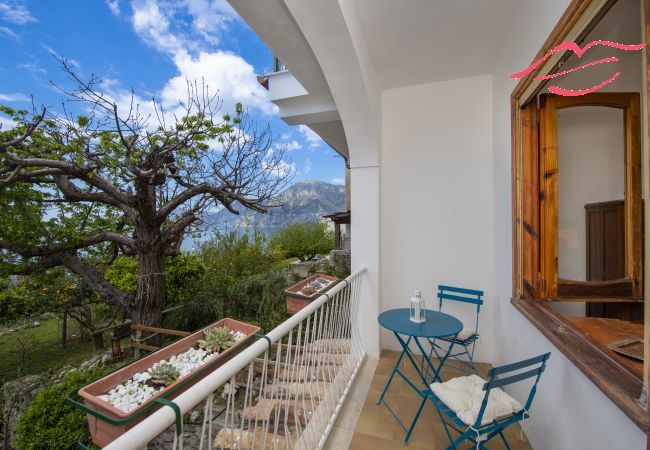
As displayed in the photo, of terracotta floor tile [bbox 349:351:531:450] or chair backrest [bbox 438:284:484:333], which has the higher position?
chair backrest [bbox 438:284:484:333]

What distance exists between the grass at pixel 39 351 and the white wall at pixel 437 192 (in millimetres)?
5204

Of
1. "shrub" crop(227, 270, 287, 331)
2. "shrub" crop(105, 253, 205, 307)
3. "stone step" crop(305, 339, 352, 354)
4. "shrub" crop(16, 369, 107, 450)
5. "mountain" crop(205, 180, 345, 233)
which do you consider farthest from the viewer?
"shrub" crop(227, 270, 287, 331)

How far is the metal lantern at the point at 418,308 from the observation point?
222 cm

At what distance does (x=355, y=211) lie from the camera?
10.1ft

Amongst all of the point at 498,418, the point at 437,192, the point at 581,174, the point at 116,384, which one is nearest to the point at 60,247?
the point at 116,384

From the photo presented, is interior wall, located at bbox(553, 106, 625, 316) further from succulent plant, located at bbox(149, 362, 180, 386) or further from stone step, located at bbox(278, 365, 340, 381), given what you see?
succulent plant, located at bbox(149, 362, 180, 386)

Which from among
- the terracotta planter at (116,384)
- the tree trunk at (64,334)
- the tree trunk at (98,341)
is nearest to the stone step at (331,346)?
the terracotta planter at (116,384)

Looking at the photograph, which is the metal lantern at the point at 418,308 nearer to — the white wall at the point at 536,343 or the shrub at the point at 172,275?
the white wall at the point at 536,343

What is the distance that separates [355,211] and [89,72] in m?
3.21

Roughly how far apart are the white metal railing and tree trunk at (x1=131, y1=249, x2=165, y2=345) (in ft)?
5.78

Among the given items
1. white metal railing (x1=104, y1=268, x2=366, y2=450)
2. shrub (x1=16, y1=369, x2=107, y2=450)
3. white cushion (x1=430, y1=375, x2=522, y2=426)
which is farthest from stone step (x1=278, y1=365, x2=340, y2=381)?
shrub (x1=16, y1=369, x2=107, y2=450)

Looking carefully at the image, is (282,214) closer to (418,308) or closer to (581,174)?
(418,308)

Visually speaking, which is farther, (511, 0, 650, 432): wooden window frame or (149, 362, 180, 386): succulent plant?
(149, 362, 180, 386): succulent plant

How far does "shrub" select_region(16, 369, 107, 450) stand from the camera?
2432 millimetres
